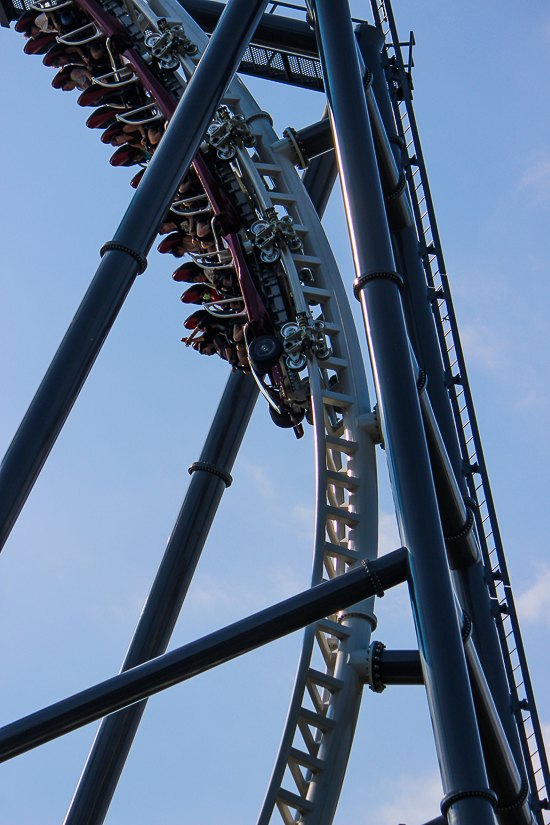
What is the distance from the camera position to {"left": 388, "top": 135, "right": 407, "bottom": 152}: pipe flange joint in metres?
8.16

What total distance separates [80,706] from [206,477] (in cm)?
384

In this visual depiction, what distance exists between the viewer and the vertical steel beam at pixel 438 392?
6.60m

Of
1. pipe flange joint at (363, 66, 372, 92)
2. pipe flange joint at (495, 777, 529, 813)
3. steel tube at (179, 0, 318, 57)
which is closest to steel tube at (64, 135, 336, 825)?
pipe flange joint at (363, 66, 372, 92)

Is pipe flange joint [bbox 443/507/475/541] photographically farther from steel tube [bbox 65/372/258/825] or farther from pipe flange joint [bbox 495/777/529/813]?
steel tube [bbox 65/372/258/825]

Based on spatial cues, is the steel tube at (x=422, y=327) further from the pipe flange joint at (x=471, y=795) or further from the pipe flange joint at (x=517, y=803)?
the pipe flange joint at (x=471, y=795)

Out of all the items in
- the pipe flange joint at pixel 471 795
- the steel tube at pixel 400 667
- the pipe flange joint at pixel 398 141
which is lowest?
the pipe flange joint at pixel 471 795

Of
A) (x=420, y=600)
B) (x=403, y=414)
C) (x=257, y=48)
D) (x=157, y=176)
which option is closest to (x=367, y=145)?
(x=157, y=176)

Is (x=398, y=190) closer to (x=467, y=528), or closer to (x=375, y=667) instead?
(x=467, y=528)

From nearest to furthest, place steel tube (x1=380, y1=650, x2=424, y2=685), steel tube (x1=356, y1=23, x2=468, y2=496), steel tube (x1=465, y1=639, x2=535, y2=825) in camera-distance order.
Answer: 1. steel tube (x1=465, y1=639, x2=535, y2=825)
2. steel tube (x1=380, y1=650, x2=424, y2=685)
3. steel tube (x1=356, y1=23, x2=468, y2=496)

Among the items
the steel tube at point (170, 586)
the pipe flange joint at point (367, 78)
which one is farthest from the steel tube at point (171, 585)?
the pipe flange joint at point (367, 78)

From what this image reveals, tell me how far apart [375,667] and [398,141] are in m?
4.50

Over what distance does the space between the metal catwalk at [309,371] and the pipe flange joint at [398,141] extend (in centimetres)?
2

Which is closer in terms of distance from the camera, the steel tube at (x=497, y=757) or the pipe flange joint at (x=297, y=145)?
the steel tube at (x=497, y=757)

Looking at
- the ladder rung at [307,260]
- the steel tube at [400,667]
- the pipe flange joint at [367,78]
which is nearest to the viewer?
the steel tube at [400,667]
